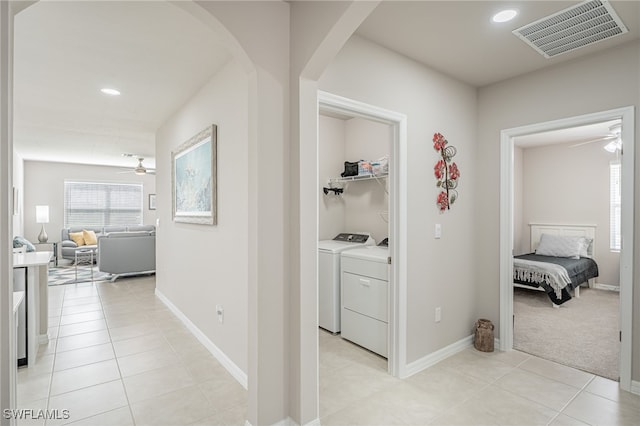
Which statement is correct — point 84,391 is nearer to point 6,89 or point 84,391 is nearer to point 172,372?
point 172,372

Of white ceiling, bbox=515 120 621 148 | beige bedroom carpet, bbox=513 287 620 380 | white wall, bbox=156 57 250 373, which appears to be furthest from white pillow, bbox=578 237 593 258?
white wall, bbox=156 57 250 373

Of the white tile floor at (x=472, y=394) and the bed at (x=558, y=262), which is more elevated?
the bed at (x=558, y=262)

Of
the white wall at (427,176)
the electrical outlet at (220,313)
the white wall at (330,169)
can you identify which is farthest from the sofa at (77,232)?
the white wall at (427,176)

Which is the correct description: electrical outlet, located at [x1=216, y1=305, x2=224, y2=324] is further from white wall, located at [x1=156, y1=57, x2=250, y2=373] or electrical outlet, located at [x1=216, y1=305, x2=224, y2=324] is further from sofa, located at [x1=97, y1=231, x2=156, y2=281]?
sofa, located at [x1=97, y1=231, x2=156, y2=281]

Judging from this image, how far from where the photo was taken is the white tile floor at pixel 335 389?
6.59 feet

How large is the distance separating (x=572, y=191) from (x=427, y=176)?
4.76 meters

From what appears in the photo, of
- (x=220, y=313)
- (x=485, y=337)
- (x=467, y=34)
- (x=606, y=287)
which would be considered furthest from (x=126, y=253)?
(x=606, y=287)

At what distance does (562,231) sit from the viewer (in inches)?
230

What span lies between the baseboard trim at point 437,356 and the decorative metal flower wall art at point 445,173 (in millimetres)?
1241

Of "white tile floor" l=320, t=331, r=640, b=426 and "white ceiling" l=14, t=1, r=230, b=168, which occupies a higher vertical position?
"white ceiling" l=14, t=1, r=230, b=168

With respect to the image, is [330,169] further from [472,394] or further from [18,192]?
[18,192]

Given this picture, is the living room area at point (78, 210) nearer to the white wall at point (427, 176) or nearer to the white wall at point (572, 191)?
the white wall at point (427, 176)

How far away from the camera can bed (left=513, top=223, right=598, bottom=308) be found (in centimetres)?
443

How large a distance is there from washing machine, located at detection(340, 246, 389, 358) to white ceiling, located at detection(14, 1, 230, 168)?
2101mm
